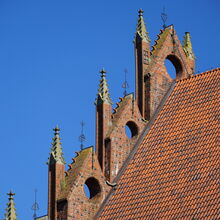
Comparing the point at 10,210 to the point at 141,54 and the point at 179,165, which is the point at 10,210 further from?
→ the point at 141,54

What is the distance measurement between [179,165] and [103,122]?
3.35 m

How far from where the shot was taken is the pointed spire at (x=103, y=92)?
4168cm

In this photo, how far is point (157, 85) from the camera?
4338cm

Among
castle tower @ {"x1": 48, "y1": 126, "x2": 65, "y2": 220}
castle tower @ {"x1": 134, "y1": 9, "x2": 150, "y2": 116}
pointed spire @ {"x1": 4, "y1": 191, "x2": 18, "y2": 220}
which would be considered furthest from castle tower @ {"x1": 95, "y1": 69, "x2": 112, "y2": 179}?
pointed spire @ {"x1": 4, "y1": 191, "x2": 18, "y2": 220}

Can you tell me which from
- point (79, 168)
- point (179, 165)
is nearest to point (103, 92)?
point (79, 168)

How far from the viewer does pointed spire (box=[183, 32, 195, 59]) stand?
44912mm

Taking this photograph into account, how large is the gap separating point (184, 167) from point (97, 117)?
3.93 m

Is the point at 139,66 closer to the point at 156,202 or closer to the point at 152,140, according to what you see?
the point at 152,140

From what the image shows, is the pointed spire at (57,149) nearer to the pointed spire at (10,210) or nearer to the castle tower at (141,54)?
the pointed spire at (10,210)

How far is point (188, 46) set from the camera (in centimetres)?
4519

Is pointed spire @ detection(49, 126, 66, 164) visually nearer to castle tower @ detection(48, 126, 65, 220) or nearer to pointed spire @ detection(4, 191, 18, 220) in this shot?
castle tower @ detection(48, 126, 65, 220)

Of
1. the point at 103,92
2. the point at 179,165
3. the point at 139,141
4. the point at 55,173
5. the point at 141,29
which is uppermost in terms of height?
the point at 141,29

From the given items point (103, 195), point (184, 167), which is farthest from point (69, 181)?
point (184, 167)

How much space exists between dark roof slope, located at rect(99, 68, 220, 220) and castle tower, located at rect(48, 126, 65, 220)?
5.19ft
